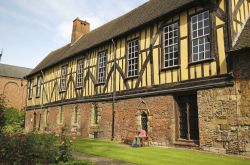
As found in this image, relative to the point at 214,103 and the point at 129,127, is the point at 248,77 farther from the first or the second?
the point at 129,127

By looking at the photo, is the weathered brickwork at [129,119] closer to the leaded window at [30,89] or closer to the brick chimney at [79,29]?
the brick chimney at [79,29]

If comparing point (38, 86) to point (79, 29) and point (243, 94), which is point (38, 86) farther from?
point (243, 94)

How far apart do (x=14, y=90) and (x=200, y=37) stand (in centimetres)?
3996

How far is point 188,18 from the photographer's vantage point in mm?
11273

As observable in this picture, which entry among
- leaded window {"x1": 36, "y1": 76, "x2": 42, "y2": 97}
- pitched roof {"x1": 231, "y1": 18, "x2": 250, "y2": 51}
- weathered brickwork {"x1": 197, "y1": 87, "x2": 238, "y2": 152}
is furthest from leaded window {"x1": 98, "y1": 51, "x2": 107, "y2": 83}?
leaded window {"x1": 36, "y1": 76, "x2": 42, "y2": 97}

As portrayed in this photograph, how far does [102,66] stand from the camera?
1669cm

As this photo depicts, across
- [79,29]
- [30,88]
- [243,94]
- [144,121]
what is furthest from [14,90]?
[243,94]

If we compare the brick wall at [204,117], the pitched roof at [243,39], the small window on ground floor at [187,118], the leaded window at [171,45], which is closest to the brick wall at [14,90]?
the brick wall at [204,117]

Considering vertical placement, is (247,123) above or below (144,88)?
below

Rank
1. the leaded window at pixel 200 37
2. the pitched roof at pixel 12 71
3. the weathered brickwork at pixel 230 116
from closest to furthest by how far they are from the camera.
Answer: the weathered brickwork at pixel 230 116 < the leaded window at pixel 200 37 < the pitched roof at pixel 12 71

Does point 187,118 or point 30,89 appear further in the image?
point 30,89

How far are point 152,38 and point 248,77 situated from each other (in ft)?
17.9

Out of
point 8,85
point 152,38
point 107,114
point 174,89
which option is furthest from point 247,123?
point 8,85

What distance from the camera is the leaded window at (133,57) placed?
45.2 feet
